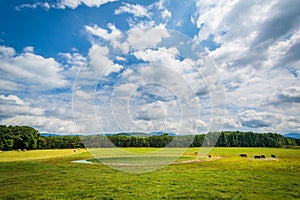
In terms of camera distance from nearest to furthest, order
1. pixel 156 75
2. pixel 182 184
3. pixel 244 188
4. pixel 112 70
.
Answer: pixel 244 188 → pixel 182 184 → pixel 112 70 → pixel 156 75

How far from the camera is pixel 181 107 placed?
20.2m

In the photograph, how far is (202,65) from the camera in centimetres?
1686

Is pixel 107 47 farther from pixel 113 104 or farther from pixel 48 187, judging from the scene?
pixel 48 187

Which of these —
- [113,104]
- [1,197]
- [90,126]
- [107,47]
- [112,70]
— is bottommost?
[1,197]

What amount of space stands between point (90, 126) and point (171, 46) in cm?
790

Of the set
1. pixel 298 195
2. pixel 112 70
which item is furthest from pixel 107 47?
pixel 298 195

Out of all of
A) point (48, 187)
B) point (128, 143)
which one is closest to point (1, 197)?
point (48, 187)

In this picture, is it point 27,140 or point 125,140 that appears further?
point 125,140

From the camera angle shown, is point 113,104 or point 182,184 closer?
point 182,184

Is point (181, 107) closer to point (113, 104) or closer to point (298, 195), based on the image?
point (113, 104)

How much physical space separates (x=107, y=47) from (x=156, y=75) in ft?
16.5

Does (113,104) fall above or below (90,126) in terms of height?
above

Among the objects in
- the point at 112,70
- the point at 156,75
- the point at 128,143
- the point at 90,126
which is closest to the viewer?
the point at 90,126

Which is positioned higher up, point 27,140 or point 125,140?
point 125,140
